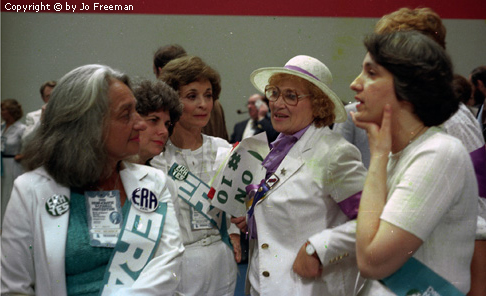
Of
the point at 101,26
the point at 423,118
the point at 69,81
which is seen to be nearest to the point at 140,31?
the point at 101,26

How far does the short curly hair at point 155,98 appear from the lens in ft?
6.35

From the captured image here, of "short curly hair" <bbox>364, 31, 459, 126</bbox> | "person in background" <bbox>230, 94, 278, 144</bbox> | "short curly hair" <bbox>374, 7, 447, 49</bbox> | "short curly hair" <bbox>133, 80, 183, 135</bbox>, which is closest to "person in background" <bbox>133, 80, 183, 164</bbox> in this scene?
"short curly hair" <bbox>133, 80, 183, 135</bbox>

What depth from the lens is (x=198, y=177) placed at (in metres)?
2.04

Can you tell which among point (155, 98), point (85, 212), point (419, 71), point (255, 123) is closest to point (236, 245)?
point (255, 123)

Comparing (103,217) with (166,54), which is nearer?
(103,217)

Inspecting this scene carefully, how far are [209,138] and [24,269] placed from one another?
33.9 inches

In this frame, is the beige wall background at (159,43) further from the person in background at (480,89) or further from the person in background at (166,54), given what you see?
the person in background at (480,89)

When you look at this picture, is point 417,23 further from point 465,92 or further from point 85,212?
point 85,212

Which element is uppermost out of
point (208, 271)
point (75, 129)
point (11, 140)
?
point (75, 129)

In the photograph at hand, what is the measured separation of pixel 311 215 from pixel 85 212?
658mm

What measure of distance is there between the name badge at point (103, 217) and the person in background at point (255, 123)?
528mm

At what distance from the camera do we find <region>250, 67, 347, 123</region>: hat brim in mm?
1624

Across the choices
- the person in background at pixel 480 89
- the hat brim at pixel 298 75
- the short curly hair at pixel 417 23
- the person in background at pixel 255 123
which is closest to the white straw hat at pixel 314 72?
the hat brim at pixel 298 75

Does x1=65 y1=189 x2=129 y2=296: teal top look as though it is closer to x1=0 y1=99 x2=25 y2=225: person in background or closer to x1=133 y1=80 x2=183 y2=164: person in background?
x1=0 y1=99 x2=25 y2=225: person in background
